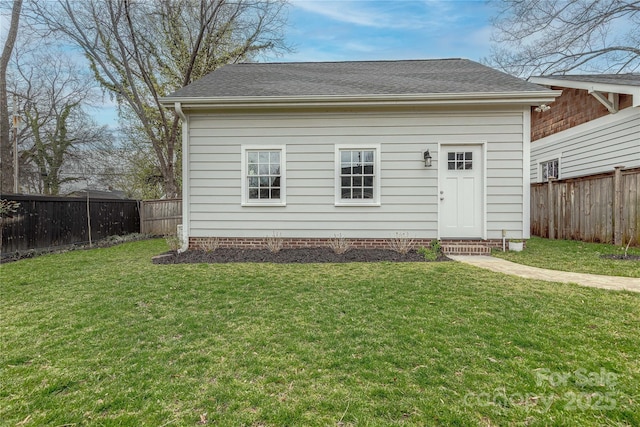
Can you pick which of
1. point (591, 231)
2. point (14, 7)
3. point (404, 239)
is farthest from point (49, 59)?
point (591, 231)

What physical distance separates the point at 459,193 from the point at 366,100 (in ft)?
9.23

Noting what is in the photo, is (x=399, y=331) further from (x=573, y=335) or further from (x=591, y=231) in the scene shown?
(x=591, y=231)

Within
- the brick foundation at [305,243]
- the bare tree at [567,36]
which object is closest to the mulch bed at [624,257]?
the brick foundation at [305,243]

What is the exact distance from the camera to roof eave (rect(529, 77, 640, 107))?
6.30 metres

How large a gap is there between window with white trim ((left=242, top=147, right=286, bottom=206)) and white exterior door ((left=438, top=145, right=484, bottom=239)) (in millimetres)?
3466

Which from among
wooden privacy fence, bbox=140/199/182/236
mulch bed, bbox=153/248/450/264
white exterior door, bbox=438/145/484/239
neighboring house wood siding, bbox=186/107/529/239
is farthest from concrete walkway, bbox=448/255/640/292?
wooden privacy fence, bbox=140/199/182/236

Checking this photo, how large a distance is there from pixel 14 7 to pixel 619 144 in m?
17.5

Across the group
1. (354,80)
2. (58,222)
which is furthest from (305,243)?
(58,222)

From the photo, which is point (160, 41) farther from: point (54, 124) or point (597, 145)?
point (597, 145)

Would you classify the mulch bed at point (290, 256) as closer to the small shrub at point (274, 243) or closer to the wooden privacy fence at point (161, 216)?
Answer: the small shrub at point (274, 243)

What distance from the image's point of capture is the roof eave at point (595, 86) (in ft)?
20.7

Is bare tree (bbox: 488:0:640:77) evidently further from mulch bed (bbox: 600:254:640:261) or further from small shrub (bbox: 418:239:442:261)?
small shrub (bbox: 418:239:442:261)

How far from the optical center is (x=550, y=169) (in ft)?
32.0

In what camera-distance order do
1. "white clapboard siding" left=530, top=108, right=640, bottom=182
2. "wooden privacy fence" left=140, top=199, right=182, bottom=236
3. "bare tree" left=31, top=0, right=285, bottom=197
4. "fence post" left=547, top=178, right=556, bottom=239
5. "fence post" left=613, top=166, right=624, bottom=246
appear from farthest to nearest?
"bare tree" left=31, top=0, right=285, bottom=197 < "wooden privacy fence" left=140, top=199, right=182, bottom=236 < "fence post" left=547, top=178, right=556, bottom=239 < "white clapboard siding" left=530, top=108, right=640, bottom=182 < "fence post" left=613, top=166, right=624, bottom=246
